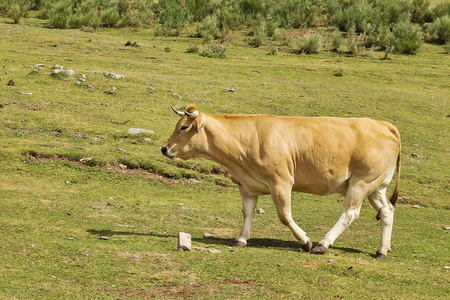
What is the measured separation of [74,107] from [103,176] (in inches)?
221

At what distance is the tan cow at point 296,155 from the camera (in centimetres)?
1034

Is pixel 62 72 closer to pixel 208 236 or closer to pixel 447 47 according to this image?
pixel 208 236

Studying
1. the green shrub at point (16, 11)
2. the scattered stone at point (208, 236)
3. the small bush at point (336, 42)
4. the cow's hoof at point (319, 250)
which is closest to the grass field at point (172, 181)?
the scattered stone at point (208, 236)

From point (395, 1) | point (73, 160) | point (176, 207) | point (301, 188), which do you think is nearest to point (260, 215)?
point (176, 207)

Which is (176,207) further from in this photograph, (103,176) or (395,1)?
(395,1)

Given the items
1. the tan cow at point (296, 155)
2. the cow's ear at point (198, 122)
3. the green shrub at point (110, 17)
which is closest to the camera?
the tan cow at point (296, 155)

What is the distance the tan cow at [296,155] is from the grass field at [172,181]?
2.42ft

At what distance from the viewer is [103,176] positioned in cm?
1497

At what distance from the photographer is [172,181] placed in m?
15.5

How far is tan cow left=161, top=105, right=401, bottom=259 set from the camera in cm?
1034

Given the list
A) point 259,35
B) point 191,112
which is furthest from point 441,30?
point 191,112

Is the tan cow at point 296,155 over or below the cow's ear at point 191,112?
below

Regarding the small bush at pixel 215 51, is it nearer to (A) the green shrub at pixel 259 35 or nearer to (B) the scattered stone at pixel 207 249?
(A) the green shrub at pixel 259 35

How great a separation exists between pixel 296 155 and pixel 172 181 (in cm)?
559
